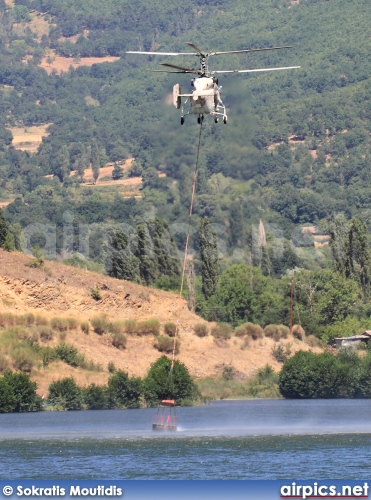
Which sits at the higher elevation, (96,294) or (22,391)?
(96,294)

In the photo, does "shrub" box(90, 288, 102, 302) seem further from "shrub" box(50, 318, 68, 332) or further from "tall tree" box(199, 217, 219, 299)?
"tall tree" box(199, 217, 219, 299)

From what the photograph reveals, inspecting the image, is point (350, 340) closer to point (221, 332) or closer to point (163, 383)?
point (221, 332)

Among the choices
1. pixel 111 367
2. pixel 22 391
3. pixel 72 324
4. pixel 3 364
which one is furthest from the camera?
pixel 72 324

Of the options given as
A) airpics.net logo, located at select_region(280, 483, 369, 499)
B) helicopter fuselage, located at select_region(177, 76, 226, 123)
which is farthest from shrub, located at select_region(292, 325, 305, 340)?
airpics.net logo, located at select_region(280, 483, 369, 499)

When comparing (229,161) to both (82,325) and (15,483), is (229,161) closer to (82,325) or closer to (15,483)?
(82,325)

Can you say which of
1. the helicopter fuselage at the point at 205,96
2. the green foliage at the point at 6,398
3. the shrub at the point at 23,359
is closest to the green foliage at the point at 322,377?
the shrub at the point at 23,359

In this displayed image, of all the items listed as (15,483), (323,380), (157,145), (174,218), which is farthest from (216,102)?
(174,218)

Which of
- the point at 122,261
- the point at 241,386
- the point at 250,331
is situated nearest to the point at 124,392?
the point at 241,386
